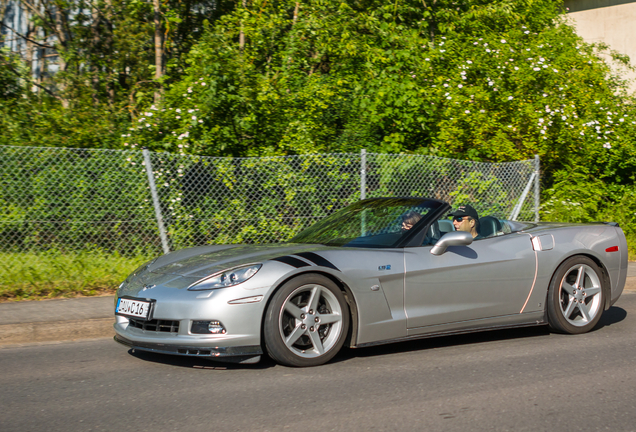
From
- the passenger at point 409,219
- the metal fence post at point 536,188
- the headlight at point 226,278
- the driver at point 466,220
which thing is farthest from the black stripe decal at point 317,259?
the metal fence post at point 536,188

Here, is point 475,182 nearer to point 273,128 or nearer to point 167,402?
point 273,128

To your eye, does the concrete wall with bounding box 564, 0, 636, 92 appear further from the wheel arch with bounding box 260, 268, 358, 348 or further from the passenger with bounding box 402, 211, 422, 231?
the wheel arch with bounding box 260, 268, 358, 348

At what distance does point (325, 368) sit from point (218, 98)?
5.46 m

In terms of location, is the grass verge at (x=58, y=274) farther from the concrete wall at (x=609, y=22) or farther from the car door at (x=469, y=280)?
the concrete wall at (x=609, y=22)

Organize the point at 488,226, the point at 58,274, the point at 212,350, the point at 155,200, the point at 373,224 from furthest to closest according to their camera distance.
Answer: the point at 155,200 < the point at 58,274 < the point at 488,226 < the point at 373,224 < the point at 212,350

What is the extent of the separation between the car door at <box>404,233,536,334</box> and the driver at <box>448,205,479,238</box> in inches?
9.7

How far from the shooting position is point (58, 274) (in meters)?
7.38

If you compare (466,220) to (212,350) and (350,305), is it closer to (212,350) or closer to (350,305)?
(350,305)

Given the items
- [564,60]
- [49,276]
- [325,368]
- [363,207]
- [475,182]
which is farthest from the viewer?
[564,60]

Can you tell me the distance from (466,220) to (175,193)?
12.8 feet

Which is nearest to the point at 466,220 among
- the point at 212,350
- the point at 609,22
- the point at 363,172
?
the point at 212,350

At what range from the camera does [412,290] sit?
4.97 metres

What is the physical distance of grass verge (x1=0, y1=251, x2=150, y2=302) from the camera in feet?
23.4

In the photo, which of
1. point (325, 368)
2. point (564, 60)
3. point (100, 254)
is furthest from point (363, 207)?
point (564, 60)
